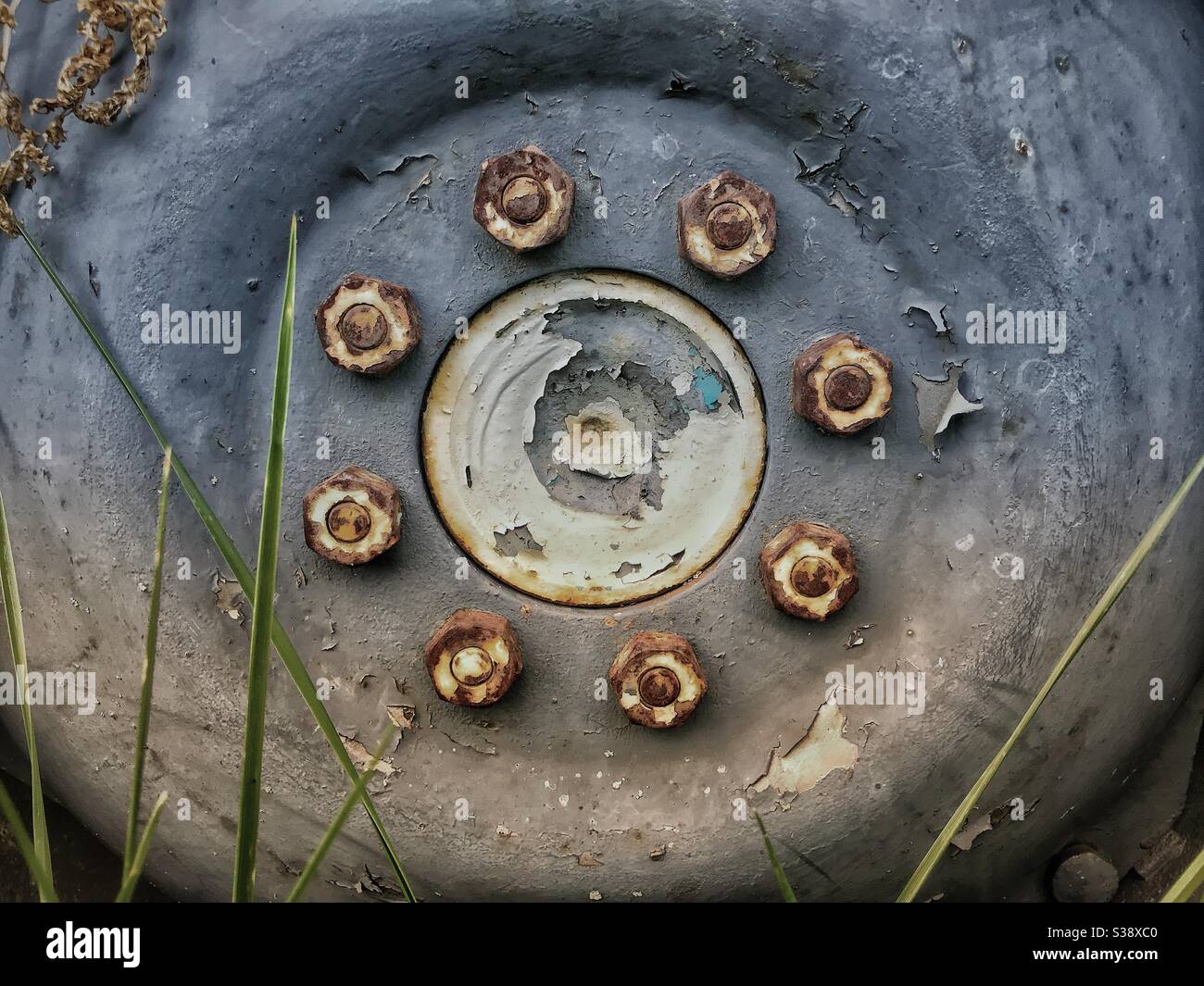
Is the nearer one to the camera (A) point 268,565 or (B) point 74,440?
(A) point 268,565

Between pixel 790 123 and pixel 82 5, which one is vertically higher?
pixel 82 5

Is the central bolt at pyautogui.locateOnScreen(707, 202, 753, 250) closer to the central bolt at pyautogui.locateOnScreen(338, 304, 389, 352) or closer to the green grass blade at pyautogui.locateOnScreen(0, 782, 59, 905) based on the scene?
the central bolt at pyautogui.locateOnScreen(338, 304, 389, 352)

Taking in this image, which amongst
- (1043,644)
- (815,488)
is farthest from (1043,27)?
(1043,644)

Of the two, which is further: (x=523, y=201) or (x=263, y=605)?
(x=523, y=201)

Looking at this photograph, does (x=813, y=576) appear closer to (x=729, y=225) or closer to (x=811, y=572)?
(x=811, y=572)

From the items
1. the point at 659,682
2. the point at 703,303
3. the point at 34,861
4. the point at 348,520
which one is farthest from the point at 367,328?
the point at 34,861

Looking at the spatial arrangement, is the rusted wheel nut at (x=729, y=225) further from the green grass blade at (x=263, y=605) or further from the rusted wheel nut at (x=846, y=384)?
the green grass blade at (x=263, y=605)
